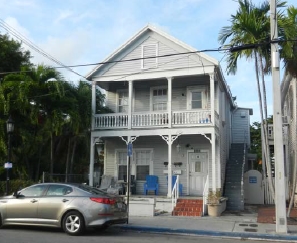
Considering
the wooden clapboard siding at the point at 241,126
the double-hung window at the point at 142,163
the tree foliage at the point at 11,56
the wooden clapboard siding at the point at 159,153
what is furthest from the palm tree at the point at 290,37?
the tree foliage at the point at 11,56

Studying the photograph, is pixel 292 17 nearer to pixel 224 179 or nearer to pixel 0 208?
pixel 224 179

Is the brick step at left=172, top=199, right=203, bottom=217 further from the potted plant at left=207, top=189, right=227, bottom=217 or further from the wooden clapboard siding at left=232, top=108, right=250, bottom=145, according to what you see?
the wooden clapboard siding at left=232, top=108, right=250, bottom=145

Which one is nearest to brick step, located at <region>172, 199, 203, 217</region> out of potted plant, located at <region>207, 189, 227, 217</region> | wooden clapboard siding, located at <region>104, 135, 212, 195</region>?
potted plant, located at <region>207, 189, 227, 217</region>

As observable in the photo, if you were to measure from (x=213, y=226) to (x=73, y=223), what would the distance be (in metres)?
4.56

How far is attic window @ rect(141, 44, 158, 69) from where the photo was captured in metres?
18.2

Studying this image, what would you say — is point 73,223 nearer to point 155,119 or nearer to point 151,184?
point 155,119

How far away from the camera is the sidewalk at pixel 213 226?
35.7 feet

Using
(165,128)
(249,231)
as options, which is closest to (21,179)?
(165,128)

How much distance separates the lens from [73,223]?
1041cm

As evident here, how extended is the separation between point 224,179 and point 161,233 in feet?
30.5

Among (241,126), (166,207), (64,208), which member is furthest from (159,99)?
(64,208)

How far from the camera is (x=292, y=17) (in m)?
13.5

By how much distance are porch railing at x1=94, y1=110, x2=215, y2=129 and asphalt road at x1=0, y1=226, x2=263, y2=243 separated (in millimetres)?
7016

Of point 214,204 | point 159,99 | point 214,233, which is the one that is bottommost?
point 214,233
